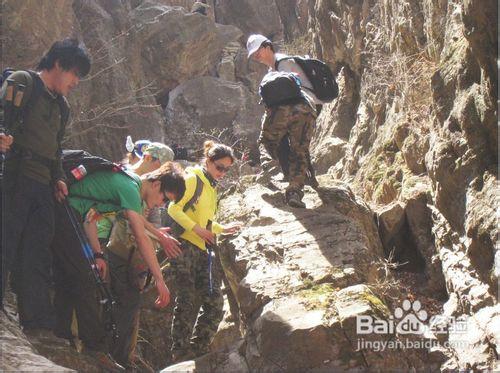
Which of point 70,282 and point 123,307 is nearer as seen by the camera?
point 70,282

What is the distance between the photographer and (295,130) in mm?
6176

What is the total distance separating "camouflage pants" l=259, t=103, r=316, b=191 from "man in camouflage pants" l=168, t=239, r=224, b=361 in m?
1.80

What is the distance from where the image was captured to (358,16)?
1070 centimetres

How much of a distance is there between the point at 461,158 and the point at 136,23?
48.3 feet

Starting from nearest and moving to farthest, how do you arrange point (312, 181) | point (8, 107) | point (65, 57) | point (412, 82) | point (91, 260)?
1. point (8, 107)
2. point (65, 57)
3. point (91, 260)
4. point (312, 181)
5. point (412, 82)

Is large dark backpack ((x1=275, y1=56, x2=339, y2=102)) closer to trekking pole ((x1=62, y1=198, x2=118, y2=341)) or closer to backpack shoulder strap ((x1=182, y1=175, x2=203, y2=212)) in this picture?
backpack shoulder strap ((x1=182, y1=175, x2=203, y2=212))

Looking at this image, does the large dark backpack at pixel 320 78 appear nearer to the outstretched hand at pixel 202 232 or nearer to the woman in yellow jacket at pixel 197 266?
the woman in yellow jacket at pixel 197 266

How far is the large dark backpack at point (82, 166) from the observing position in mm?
4094

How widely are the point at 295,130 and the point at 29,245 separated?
327 cm

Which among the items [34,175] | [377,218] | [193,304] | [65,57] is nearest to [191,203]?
[193,304]

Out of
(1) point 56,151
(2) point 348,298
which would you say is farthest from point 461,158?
(1) point 56,151

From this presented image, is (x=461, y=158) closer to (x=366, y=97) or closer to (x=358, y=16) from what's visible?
(x=366, y=97)

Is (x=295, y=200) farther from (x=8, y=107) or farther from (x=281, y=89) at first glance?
(x=8, y=107)

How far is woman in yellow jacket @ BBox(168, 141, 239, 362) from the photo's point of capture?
4.54m
